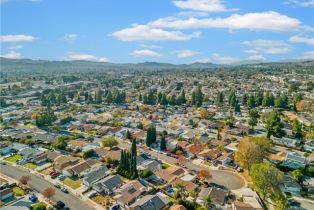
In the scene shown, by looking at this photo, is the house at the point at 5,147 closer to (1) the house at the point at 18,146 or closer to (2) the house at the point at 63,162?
(1) the house at the point at 18,146

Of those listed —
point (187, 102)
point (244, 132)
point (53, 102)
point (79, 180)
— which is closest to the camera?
point (79, 180)

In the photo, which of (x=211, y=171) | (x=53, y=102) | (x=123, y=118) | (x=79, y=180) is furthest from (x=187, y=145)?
(x=53, y=102)

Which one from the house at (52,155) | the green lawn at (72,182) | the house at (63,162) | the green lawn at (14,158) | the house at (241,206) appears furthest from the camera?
the green lawn at (14,158)

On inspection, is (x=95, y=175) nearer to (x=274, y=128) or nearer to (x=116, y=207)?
(x=116, y=207)

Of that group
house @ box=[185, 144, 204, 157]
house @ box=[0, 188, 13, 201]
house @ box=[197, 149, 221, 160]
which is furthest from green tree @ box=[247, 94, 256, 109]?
house @ box=[0, 188, 13, 201]

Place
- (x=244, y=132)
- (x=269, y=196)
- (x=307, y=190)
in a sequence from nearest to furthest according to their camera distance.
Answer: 1. (x=269, y=196)
2. (x=307, y=190)
3. (x=244, y=132)

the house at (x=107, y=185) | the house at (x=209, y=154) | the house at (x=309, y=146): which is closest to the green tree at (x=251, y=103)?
the house at (x=309, y=146)

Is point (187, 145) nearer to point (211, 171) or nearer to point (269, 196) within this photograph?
point (211, 171)
